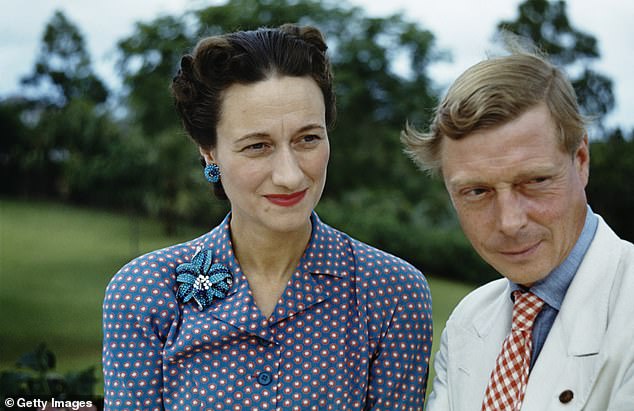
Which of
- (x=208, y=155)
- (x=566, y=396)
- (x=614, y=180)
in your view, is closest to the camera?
(x=566, y=396)

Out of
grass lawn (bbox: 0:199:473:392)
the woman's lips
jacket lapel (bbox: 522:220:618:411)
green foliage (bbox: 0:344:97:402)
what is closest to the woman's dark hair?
the woman's lips

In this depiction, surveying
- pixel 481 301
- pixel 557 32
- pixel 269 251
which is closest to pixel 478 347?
pixel 481 301

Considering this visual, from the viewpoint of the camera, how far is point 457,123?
2.19 meters

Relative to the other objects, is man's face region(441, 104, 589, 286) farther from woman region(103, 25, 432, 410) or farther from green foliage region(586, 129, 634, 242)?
green foliage region(586, 129, 634, 242)

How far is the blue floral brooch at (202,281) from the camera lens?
2.63 meters

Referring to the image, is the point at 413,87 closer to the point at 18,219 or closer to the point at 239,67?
the point at 18,219

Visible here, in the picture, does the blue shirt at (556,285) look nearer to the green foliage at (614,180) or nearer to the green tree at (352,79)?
the green foliage at (614,180)

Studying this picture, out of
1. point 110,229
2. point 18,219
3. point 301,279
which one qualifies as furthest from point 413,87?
point 301,279

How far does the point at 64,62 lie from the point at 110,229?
2705 mm

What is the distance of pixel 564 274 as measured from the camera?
2266mm

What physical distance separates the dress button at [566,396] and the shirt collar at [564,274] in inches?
10.5

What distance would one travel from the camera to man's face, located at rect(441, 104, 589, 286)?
2.14m

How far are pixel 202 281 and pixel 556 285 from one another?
1133mm

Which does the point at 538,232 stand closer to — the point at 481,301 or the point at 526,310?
the point at 526,310
